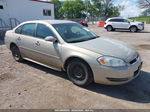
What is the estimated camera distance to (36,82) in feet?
12.6

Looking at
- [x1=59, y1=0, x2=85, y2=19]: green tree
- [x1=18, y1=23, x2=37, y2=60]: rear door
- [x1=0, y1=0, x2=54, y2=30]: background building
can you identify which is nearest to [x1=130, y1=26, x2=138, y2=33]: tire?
[x1=0, y1=0, x2=54, y2=30]: background building

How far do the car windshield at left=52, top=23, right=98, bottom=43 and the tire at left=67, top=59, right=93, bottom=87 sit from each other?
630 mm

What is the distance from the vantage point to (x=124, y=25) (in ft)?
54.0

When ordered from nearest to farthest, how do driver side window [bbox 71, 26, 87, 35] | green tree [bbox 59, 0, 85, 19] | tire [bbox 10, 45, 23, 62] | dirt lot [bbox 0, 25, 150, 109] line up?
dirt lot [bbox 0, 25, 150, 109] → driver side window [bbox 71, 26, 87, 35] → tire [bbox 10, 45, 23, 62] → green tree [bbox 59, 0, 85, 19]

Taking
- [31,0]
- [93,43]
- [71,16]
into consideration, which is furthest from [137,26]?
[71,16]

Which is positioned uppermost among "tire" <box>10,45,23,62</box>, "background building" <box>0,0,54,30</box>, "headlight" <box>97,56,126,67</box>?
"background building" <box>0,0,54,30</box>

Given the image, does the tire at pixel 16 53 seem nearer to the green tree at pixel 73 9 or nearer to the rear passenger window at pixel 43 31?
the rear passenger window at pixel 43 31

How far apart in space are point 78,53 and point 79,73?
20.7 inches

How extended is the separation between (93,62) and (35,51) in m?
1.97

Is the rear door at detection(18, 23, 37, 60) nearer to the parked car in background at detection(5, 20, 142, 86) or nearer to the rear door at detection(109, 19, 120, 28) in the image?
the parked car in background at detection(5, 20, 142, 86)

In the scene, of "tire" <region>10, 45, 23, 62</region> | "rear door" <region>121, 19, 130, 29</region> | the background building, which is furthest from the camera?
"rear door" <region>121, 19, 130, 29</region>

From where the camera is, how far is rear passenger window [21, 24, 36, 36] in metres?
4.38

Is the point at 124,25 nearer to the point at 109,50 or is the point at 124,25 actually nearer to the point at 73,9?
the point at 109,50

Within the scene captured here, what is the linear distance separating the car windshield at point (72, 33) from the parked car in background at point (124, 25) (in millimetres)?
13185
